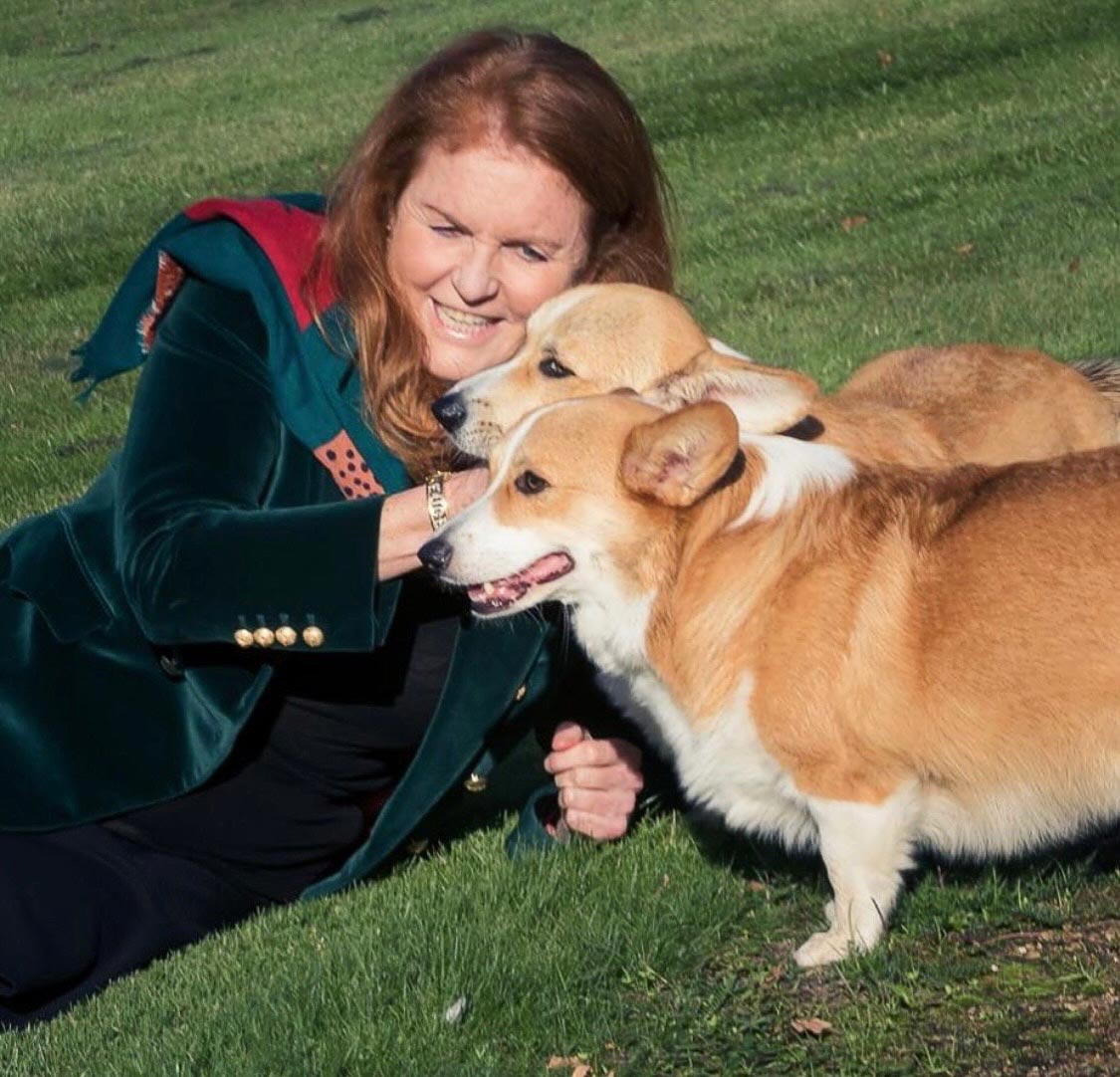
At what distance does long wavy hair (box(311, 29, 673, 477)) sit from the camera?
174 inches

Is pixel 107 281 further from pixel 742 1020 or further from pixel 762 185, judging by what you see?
pixel 742 1020

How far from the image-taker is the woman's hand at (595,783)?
4734 millimetres

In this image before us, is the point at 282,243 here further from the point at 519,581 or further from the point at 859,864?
the point at 859,864

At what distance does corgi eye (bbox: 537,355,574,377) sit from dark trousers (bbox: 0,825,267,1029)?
4.65 feet

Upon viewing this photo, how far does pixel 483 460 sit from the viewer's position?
14.9 ft

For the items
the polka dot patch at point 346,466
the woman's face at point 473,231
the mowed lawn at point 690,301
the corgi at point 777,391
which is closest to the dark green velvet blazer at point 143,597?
the polka dot patch at point 346,466

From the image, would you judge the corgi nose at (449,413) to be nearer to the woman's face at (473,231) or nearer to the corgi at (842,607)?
the woman's face at (473,231)

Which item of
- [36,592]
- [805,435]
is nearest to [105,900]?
[36,592]

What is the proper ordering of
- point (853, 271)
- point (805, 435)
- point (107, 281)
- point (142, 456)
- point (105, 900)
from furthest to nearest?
point (107, 281) → point (853, 271) → point (805, 435) → point (105, 900) → point (142, 456)

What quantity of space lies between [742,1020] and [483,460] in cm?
142

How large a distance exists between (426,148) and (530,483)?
102 cm

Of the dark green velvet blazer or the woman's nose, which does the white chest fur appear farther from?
the woman's nose

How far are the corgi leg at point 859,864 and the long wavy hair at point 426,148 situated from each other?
127 cm

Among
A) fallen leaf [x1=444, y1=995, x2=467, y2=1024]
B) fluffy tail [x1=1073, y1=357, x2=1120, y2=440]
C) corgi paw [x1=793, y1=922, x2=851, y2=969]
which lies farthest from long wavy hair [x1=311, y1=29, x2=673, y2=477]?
fluffy tail [x1=1073, y1=357, x2=1120, y2=440]
